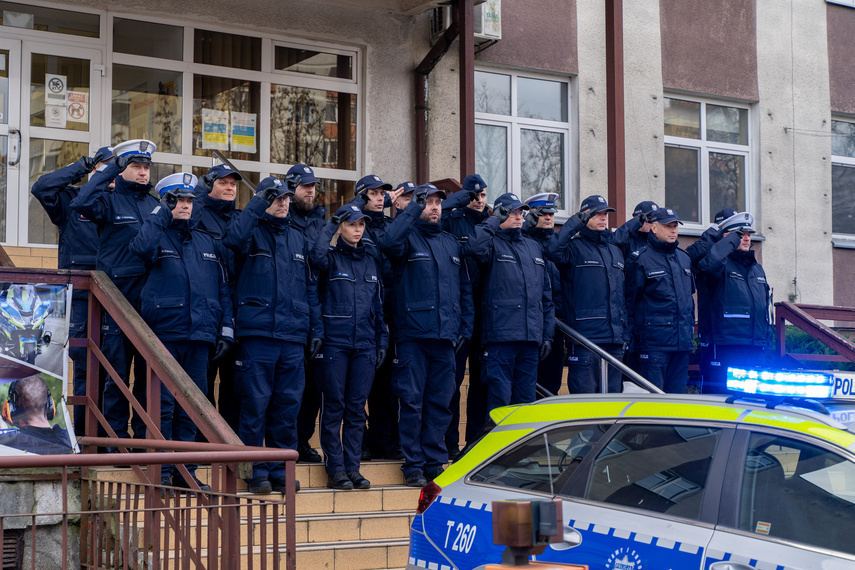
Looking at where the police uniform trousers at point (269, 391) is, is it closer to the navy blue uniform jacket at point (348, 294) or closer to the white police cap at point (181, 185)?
the navy blue uniform jacket at point (348, 294)

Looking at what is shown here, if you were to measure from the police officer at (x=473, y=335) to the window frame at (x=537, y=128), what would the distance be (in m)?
3.85

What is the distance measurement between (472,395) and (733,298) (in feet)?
9.24

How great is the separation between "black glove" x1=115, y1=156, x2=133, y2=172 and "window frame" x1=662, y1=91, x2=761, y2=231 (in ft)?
27.0

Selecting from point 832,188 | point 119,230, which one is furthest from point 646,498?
point 832,188

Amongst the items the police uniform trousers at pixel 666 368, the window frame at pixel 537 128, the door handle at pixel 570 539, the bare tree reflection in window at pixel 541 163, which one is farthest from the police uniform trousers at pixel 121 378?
the bare tree reflection in window at pixel 541 163

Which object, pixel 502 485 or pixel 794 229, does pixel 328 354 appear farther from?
pixel 794 229

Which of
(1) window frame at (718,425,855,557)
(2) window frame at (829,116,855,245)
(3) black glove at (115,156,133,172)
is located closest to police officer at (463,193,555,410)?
(3) black glove at (115,156,133,172)

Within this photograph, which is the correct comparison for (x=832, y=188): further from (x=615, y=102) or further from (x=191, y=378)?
(x=191, y=378)

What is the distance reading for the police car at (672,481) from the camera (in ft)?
13.7

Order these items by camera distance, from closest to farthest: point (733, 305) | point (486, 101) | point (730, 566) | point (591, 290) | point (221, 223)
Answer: point (730, 566) → point (221, 223) → point (591, 290) → point (733, 305) → point (486, 101)

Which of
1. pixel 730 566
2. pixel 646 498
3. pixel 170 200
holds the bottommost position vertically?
pixel 730 566

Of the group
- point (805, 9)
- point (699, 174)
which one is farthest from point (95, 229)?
point (805, 9)

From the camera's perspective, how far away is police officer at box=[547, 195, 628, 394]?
347 inches

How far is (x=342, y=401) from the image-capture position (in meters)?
7.60
